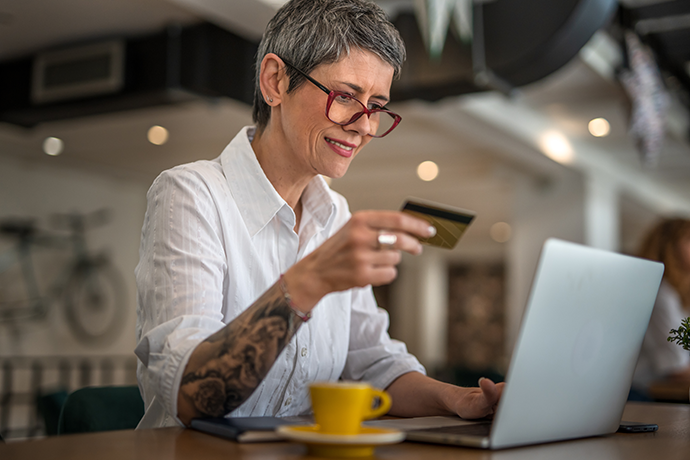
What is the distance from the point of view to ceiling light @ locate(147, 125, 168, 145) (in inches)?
211

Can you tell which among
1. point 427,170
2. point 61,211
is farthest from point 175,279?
point 61,211

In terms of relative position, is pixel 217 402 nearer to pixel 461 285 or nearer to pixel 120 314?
pixel 120 314

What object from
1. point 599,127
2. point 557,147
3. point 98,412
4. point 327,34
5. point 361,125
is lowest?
point 98,412

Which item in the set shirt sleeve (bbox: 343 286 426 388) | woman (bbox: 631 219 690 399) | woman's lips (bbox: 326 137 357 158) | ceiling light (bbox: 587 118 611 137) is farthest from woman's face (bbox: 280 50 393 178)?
ceiling light (bbox: 587 118 611 137)

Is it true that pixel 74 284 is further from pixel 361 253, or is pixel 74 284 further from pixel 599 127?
pixel 361 253

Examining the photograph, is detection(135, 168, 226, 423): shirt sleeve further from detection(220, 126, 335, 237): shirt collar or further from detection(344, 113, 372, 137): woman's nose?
detection(344, 113, 372, 137): woman's nose

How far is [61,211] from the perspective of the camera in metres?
6.79

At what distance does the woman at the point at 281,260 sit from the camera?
850 millimetres

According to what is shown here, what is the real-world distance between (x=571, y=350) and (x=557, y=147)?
16.3 feet

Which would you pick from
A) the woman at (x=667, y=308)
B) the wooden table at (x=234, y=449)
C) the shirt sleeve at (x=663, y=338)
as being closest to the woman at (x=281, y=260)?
the wooden table at (x=234, y=449)

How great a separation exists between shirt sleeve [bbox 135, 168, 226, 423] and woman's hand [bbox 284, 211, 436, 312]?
0.67ft

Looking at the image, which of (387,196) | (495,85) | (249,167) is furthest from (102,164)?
(249,167)

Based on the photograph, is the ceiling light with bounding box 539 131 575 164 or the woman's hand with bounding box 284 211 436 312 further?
the ceiling light with bounding box 539 131 575 164

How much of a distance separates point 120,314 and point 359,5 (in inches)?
265
